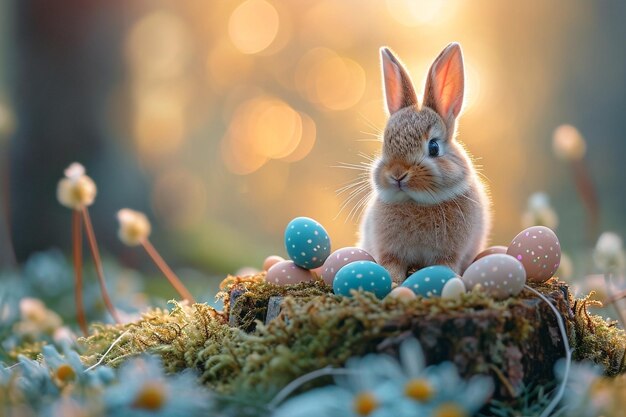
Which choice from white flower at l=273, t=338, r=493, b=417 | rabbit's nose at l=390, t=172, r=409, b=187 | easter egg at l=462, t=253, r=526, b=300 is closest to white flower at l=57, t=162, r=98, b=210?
rabbit's nose at l=390, t=172, r=409, b=187

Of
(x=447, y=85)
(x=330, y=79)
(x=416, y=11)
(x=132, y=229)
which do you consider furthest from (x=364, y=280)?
(x=330, y=79)

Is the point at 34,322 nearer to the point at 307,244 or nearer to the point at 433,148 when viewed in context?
the point at 307,244

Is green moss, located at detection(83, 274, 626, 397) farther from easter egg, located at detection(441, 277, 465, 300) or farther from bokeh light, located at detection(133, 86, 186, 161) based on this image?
bokeh light, located at detection(133, 86, 186, 161)

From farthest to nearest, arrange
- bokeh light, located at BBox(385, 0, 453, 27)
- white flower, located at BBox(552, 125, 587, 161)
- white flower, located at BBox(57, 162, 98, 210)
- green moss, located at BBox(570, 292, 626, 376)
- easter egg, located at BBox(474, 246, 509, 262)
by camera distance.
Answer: bokeh light, located at BBox(385, 0, 453, 27), white flower, located at BBox(552, 125, 587, 161), white flower, located at BBox(57, 162, 98, 210), easter egg, located at BBox(474, 246, 509, 262), green moss, located at BBox(570, 292, 626, 376)

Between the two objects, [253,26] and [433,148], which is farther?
[253,26]

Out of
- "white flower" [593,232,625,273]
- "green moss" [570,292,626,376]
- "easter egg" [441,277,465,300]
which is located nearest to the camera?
"easter egg" [441,277,465,300]

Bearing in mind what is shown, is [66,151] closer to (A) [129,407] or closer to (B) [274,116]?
(B) [274,116]
